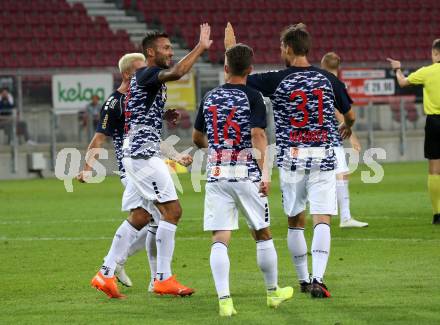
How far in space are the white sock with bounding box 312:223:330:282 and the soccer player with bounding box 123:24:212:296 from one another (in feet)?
3.51

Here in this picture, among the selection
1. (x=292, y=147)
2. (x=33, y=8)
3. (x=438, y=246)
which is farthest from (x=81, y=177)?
(x=33, y=8)

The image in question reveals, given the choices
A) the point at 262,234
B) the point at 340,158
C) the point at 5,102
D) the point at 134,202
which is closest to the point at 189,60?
the point at 262,234

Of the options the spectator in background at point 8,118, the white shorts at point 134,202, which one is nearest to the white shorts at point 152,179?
the white shorts at point 134,202

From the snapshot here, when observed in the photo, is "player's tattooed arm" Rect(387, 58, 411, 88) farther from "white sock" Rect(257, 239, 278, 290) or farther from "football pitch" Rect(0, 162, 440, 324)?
"white sock" Rect(257, 239, 278, 290)

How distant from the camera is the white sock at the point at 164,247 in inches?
373

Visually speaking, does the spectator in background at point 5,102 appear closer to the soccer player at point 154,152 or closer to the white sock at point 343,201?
the white sock at point 343,201

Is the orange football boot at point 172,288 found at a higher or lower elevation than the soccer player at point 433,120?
lower

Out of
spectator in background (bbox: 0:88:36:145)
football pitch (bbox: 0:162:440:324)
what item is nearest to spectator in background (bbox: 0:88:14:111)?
spectator in background (bbox: 0:88:36:145)

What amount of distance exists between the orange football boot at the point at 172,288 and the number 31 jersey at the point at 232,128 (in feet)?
4.19

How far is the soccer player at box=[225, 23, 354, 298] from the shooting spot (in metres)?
9.08

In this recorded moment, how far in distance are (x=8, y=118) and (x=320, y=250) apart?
1990cm

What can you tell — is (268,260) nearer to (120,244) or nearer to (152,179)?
(152,179)

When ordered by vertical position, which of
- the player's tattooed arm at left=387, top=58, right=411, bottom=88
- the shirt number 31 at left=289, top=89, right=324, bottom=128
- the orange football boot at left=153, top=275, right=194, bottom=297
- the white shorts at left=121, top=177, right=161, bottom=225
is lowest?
the orange football boot at left=153, top=275, right=194, bottom=297

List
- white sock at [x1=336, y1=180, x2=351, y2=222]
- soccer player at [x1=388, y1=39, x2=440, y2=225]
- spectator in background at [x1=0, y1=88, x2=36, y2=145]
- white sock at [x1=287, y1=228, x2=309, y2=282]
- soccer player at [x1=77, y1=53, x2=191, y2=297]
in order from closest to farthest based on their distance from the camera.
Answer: white sock at [x1=287, y1=228, x2=309, y2=282], soccer player at [x1=77, y1=53, x2=191, y2=297], white sock at [x1=336, y1=180, x2=351, y2=222], soccer player at [x1=388, y1=39, x2=440, y2=225], spectator in background at [x1=0, y1=88, x2=36, y2=145]
